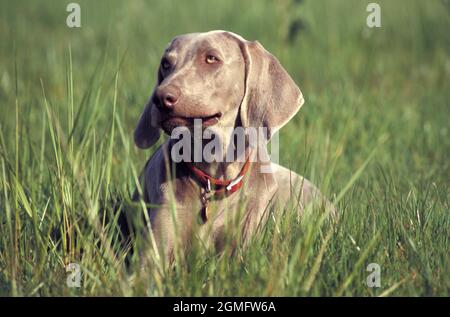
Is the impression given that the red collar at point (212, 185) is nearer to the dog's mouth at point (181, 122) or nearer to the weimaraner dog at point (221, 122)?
the weimaraner dog at point (221, 122)

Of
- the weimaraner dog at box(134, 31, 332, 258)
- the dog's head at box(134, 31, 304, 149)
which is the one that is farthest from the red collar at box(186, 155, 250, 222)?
the dog's head at box(134, 31, 304, 149)

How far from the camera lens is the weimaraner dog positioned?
3738 millimetres

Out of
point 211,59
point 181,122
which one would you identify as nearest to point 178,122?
point 181,122

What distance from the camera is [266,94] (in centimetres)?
387

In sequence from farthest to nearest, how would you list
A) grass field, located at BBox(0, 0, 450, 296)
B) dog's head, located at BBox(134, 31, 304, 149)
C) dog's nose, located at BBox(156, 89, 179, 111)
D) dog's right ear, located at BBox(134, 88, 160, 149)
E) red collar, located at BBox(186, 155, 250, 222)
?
dog's right ear, located at BBox(134, 88, 160, 149) < red collar, located at BBox(186, 155, 250, 222) < dog's head, located at BBox(134, 31, 304, 149) < dog's nose, located at BBox(156, 89, 179, 111) < grass field, located at BBox(0, 0, 450, 296)

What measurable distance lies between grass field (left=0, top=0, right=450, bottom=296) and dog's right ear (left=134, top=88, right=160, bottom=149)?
100 mm

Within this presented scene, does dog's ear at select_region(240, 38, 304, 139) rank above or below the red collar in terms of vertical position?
above

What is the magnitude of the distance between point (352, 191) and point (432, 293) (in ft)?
3.11

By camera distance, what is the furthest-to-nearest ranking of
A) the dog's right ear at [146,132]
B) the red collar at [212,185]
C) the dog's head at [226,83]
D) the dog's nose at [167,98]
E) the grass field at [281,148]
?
the dog's right ear at [146,132], the red collar at [212,185], the dog's head at [226,83], the dog's nose at [167,98], the grass field at [281,148]

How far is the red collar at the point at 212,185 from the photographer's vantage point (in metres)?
3.80

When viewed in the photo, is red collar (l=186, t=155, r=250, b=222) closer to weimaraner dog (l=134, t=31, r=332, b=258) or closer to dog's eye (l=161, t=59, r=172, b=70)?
weimaraner dog (l=134, t=31, r=332, b=258)

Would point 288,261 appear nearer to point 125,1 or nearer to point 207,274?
point 207,274

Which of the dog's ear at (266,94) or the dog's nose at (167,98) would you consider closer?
the dog's nose at (167,98)

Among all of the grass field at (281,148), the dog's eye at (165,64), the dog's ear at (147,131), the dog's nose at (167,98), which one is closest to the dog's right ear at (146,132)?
the dog's ear at (147,131)
